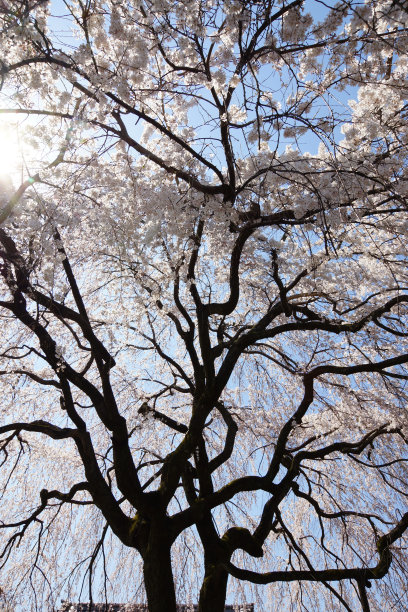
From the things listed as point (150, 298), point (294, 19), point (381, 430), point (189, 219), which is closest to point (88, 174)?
point (189, 219)

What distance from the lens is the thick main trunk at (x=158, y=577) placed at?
11.0 ft

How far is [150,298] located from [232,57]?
2.54 meters

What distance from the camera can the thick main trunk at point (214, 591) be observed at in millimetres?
3646

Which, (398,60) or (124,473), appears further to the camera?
(124,473)

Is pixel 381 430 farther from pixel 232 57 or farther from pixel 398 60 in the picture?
pixel 232 57

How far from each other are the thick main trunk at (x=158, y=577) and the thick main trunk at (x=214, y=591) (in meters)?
0.34

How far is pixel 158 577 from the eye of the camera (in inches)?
134

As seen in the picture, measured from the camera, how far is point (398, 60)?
3.17m

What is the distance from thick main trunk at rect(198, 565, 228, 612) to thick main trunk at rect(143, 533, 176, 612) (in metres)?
0.34

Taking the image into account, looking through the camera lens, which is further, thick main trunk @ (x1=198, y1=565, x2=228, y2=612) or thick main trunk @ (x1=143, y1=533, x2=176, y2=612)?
thick main trunk @ (x1=198, y1=565, x2=228, y2=612)

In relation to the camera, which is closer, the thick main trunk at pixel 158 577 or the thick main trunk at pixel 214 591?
the thick main trunk at pixel 158 577

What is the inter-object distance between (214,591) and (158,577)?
0.58m

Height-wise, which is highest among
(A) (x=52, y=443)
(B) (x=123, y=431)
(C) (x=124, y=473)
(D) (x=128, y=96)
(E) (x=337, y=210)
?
A: (D) (x=128, y=96)

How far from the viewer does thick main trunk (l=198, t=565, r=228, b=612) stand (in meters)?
3.65
